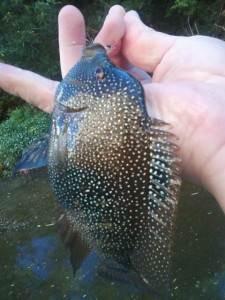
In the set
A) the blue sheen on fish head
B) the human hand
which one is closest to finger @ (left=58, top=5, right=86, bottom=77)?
the blue sheen on fish head

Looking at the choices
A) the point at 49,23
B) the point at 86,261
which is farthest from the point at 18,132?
the point at 86,261

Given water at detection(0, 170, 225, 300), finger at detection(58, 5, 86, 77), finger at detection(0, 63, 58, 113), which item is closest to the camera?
finger at detection(0, 63, 58, 113)

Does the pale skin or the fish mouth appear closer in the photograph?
the fish mouth

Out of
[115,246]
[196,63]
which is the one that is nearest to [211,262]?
[196,63]

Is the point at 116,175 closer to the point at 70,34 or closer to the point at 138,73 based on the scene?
the point at 70,34

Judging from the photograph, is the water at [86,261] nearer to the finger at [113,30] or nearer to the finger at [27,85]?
the finger at [27,85]

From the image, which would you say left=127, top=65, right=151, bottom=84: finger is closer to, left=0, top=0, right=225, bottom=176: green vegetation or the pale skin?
the pale skin
